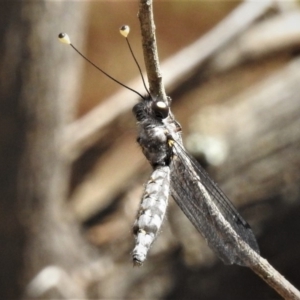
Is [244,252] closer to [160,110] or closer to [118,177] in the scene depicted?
[160,110]

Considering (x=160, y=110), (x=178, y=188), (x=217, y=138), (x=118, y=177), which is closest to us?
(x=160, y=110)

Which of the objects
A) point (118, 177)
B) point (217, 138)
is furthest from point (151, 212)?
point (118, 177)

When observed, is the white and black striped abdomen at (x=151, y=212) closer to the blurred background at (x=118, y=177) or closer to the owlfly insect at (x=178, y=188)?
the owlfly insect at (x=178, y=188)

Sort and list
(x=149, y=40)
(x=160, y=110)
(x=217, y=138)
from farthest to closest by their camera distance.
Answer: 1. (x=217, y=138)
2. (x=160, y=110)
3. (x=149, y=40)

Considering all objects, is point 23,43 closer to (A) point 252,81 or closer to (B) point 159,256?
(B) point 159,256

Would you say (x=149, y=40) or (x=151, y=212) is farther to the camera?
(x=151, y=212)

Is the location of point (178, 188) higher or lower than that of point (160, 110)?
lower
